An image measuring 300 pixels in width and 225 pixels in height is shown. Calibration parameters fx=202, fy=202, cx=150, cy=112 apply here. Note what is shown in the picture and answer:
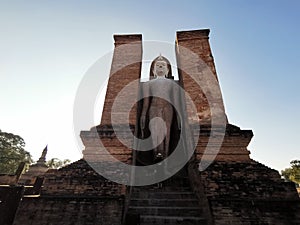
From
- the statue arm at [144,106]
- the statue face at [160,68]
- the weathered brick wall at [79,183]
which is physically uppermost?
the statue face at [160,68]

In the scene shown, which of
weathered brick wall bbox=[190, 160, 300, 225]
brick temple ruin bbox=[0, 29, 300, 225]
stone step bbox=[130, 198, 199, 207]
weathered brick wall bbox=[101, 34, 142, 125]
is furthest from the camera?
weathered brick wall bbox=[101, 34, 142, 125]

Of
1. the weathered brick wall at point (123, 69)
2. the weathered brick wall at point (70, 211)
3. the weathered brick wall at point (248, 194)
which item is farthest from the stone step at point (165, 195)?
the weathered brick wall at point (123, 69)

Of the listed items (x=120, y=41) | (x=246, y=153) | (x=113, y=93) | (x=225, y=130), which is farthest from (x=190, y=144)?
(x=120, y=41)

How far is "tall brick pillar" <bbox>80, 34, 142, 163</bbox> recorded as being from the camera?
438 cm

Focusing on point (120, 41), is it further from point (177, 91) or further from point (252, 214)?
point (252, 214)

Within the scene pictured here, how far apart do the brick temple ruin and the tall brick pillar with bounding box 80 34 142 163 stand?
0.9 inches

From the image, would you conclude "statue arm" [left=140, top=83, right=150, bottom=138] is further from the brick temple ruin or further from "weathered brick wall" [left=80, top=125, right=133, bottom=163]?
"weathered brick wall" [left=80, top=125, right=133, bottom=163]

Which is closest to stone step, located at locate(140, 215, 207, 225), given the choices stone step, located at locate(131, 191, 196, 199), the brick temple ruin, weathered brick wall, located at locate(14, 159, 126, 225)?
the brick temple ruin

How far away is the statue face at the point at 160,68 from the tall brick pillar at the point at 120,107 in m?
0.60

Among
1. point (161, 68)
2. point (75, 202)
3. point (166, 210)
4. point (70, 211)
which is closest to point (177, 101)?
point (161, 68)

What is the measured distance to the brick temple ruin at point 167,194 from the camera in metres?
3.36

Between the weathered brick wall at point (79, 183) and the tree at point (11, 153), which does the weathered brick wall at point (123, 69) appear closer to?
the weathered brick wall at point (79, 183)

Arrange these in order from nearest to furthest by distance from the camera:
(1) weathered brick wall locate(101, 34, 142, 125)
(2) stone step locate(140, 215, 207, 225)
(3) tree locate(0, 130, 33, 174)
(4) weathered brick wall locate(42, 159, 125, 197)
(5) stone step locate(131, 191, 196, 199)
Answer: (2) stone step locate(140, 215, 207, 225) < (4) weathered brick wall locate(42, 159, 125, 197) < (5) stone step locate(131, 191, 196, 199) < (1) weathered brick wall locate(101, 34, 142, 125) < (3) tree locate(0, 130, 33, 174)

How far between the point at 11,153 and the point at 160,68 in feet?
113
